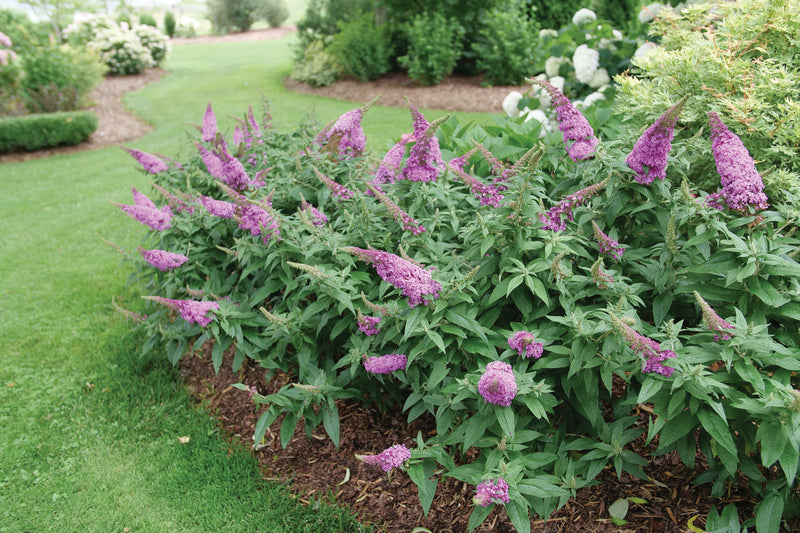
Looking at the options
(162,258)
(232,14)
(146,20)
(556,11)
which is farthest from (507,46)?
(232,14)

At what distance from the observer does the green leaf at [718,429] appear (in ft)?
6.18

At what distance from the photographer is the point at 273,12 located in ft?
86.1

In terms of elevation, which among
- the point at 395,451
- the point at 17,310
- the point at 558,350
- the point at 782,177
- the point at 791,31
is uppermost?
the point at 791,31

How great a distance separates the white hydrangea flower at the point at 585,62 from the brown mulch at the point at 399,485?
4189 millimetres

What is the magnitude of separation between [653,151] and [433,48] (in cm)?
972

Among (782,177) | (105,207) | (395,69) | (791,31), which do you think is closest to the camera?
(782,177)

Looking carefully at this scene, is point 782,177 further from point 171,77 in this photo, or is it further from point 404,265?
point 171,77

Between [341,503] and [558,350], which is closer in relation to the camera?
[558,350]

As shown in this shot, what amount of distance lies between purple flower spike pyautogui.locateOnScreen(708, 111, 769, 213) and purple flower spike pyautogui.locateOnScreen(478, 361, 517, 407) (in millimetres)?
1252

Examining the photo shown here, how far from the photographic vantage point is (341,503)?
2.80m

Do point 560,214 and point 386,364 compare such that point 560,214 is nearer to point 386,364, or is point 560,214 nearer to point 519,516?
point 386,364

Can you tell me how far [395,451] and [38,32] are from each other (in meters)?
15.3

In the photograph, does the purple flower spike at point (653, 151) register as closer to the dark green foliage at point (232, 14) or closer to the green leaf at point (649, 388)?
the green leaf at point (649, 388)

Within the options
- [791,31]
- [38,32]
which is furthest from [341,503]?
[38,32]
